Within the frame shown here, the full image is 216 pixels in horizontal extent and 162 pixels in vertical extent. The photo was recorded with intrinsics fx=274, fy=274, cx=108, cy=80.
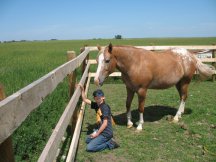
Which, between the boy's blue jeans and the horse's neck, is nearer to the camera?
the boy's blue jeans

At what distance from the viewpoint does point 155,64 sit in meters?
5.97

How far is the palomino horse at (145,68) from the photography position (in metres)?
5.37

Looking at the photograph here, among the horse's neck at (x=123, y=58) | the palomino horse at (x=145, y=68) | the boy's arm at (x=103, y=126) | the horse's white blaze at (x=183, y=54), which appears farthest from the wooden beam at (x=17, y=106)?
the horse's white blaze at (x=183, y=54)

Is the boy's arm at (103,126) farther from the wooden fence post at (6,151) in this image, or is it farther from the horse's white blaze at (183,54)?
the wooden fence post at (6,151)

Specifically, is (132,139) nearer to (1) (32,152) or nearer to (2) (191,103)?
(1) (32,152)

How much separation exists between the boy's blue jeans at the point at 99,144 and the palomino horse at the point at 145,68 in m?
1.06

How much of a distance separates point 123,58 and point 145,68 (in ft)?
1.74

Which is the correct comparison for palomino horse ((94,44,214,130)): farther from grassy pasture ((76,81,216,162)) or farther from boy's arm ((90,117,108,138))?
boy's arm ((90,117,108,138))

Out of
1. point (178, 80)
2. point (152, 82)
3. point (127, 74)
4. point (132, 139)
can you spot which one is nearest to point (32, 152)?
point (132, 139)

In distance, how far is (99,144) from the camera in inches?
187

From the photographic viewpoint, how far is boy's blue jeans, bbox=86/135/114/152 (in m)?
4.71

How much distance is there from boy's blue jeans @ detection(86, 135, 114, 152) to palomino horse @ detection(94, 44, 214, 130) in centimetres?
106

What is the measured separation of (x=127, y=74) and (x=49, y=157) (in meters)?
3.77

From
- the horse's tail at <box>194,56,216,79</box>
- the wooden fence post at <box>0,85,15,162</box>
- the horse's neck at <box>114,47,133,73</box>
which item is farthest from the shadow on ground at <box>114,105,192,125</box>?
the wooden fence post at <box>0,85,15,162</box>
